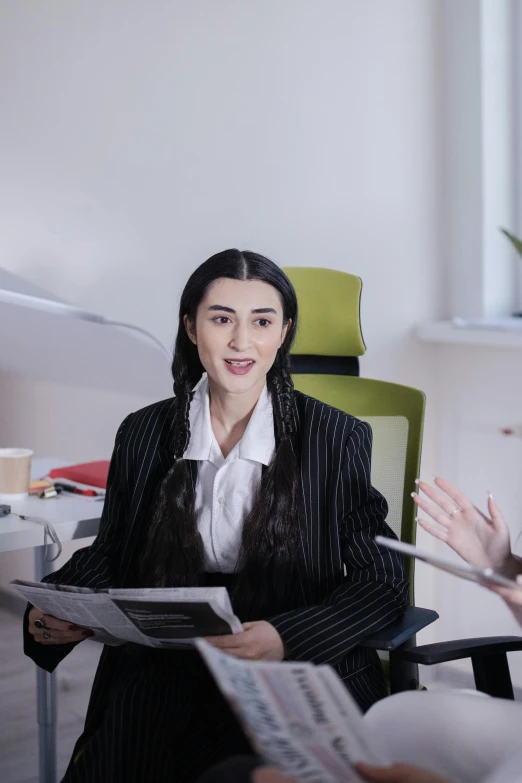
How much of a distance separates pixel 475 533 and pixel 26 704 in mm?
1909

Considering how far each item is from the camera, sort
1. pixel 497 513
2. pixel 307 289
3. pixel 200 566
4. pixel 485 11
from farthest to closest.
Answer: pixel 485 11, pixel 307 289, pixel 200 566, pixel 497 513

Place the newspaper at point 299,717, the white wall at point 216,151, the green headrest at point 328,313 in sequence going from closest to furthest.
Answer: the newspaper at point 299,717, the green headrest at point 328,313, the white wall at point 216,151

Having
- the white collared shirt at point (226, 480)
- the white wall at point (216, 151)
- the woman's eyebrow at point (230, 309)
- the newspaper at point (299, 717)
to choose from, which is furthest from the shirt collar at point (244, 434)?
the white wall at point (216, 151)

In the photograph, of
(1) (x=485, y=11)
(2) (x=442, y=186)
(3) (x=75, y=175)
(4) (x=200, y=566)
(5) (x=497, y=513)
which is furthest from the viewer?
(3) (x=75, y=175)

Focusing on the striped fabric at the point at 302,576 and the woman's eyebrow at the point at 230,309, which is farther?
the woman's eyebrow at the point at 230,309

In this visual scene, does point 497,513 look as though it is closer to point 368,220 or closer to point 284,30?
point 368,220

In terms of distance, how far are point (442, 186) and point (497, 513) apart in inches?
61.4

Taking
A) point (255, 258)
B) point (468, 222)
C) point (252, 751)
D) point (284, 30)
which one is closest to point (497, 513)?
point (252, 751)

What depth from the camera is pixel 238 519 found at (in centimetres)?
165

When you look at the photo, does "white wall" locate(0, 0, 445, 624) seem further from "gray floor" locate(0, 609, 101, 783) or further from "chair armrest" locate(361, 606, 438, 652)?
"chair armrest" locate(361, 606, 438, 652)

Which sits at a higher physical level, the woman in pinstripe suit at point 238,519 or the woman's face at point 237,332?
the woman's face at point 237,332

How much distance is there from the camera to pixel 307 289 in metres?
1.99

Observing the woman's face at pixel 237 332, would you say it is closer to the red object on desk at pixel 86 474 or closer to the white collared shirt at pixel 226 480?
the white collared shirt at pixel 226 480

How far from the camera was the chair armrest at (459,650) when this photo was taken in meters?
1.47
